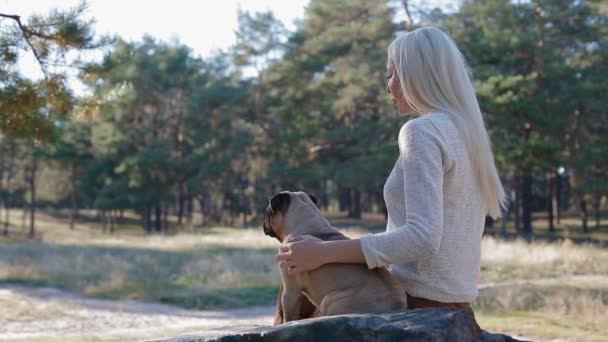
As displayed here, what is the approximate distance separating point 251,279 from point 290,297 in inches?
540

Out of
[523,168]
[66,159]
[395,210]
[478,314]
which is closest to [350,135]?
[523,168]

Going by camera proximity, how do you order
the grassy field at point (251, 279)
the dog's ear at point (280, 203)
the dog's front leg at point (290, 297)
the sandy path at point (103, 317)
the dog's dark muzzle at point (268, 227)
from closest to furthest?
the dog's front leg at point (290, 297), the dog's ear at point (280, 203), the dog's dark muzzle at point (268, 227), the grassy field at point (251, 279), the sandy path at point (103, 317)

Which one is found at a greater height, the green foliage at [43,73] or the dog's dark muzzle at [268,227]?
the green foliage at [43,73]

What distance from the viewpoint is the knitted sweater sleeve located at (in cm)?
254

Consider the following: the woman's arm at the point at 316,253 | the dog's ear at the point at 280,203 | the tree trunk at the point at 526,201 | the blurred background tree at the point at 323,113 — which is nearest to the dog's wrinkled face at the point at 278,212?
the dog's ear at the point at 280,203

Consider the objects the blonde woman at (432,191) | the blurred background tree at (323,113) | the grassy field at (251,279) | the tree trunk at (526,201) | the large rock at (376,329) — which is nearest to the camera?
the large rock at (376,329)

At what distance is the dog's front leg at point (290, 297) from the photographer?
2.97 metres

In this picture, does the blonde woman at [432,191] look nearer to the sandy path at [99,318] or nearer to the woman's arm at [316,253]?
the woman's arm at [316,253]

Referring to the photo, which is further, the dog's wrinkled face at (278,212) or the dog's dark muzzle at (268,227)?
the dog's dark muzzle at (268,227)

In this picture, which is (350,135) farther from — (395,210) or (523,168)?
(395,210)

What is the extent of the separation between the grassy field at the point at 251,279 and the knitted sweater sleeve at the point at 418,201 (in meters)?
7.13

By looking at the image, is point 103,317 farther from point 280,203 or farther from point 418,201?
point 418,201

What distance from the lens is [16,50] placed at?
31.1 feet

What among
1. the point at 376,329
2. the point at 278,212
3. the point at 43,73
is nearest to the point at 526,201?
the point at 43,73
